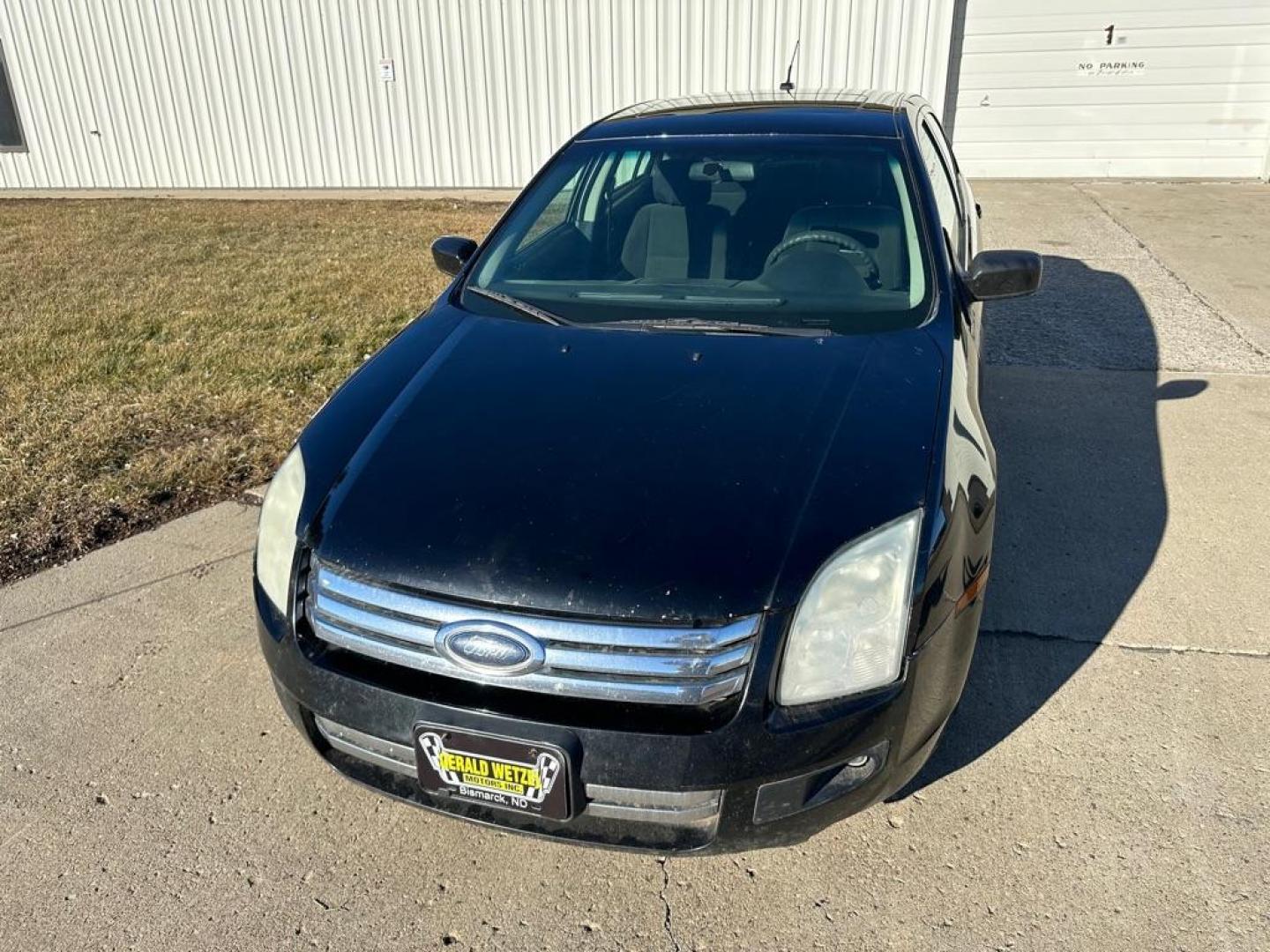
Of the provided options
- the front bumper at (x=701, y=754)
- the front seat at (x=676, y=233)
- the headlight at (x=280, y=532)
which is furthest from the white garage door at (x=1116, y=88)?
the headlight at (x=280, y=532)

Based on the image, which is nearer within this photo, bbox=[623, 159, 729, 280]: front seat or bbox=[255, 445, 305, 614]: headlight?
bbox=[255, 445, 305, 614]: headlight

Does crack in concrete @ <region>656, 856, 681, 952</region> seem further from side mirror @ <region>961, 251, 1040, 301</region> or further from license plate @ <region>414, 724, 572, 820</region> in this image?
side mirror @ <region>961, 251, 1040, 301</region>

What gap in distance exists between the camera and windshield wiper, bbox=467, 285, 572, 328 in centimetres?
287

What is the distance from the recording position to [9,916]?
215 centimetres

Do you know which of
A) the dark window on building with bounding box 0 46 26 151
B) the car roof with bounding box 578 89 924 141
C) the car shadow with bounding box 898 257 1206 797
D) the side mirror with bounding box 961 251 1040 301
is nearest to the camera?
the car shadow with bounding box 898 257 1206 797

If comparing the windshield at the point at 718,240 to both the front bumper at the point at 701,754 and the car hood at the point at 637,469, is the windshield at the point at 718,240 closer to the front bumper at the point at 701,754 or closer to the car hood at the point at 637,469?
the car hood at the point at 637,469

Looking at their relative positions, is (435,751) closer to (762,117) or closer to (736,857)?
(736,857)

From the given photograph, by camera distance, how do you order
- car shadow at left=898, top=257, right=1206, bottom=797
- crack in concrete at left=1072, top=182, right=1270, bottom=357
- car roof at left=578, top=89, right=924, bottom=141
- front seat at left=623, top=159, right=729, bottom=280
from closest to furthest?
1. car shadow at left=898, top=257, right=1206, bottom=797
2. front seat at left=623, top=159, right=729, bottom=280
3. car roof at left=578, top=89, right=924, bottom=141
4. crack in concrete at left=1072, top=182, right=1270, bottom=357

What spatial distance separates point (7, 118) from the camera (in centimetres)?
1295

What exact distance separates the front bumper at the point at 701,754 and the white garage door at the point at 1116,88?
10985 mm

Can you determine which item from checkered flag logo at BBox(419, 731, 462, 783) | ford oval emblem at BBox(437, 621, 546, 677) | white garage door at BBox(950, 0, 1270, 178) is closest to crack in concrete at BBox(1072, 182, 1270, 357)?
white garage door at BBox(950, 0, 1270, 178)

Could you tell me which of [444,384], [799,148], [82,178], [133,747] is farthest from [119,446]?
[82,178]

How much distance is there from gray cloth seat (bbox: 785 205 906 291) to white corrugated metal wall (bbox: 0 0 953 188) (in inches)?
338

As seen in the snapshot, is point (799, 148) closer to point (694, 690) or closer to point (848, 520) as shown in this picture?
point (848, 520)
